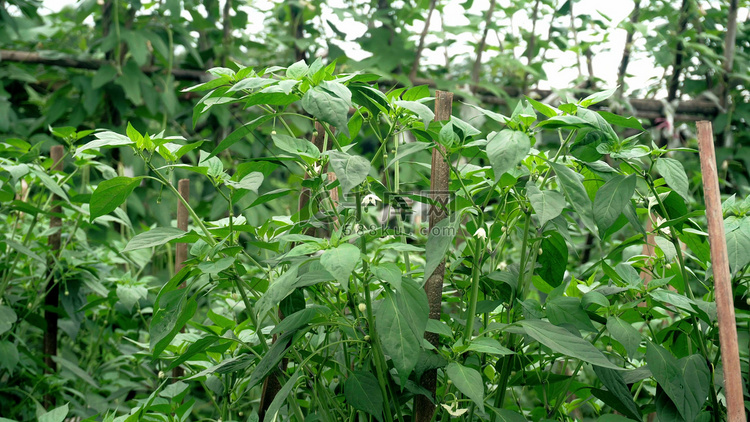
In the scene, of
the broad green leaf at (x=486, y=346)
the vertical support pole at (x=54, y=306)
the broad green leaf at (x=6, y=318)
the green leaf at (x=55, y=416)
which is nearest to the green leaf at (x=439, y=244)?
the broad green leaf at (x=486, y=346)

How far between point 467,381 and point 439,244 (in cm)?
15

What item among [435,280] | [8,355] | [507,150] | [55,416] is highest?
[507,150]

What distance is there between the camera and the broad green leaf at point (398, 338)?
2.09 ft

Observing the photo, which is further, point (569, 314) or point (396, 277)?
point (569, 314)

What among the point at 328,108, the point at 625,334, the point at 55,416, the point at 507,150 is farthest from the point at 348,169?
the point at 55,416

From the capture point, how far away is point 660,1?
8.56ft

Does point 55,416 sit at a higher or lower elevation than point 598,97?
lower

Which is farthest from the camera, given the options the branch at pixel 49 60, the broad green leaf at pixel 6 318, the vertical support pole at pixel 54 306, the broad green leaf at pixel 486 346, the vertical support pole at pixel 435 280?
the branch at pixel 49 60

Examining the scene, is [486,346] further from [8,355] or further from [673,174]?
[8,355]

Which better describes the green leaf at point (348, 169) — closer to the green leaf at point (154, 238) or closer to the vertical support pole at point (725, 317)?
the green leaf at point (154, 238)

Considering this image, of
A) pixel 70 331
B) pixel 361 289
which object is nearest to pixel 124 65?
pixel 70 331

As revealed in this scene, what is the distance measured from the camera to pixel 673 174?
77 cm

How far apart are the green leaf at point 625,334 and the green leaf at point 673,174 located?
0.18 meters

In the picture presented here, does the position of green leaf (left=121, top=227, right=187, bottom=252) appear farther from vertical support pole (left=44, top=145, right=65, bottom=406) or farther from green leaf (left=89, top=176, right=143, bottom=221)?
vertical support pole (left=44, top=145, right=65, bottom=406)
